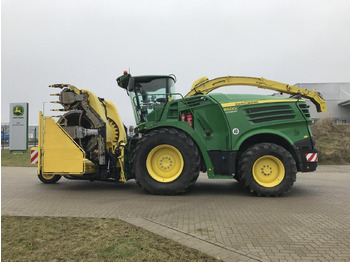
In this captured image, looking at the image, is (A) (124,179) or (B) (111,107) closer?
(A) (124,179)

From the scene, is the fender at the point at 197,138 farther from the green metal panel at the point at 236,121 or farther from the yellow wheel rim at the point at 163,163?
the yellow wheel rim at the point at 163,163

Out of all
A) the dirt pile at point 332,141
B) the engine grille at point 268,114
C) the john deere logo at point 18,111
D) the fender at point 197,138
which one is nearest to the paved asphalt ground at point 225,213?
A: the fender at point 197,138

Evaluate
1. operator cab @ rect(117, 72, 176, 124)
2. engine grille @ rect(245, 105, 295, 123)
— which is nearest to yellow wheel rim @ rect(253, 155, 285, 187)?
engine grille @ rect(245, 105, 295, 123)

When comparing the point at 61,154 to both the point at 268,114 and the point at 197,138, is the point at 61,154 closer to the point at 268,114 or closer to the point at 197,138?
the point at 197,138

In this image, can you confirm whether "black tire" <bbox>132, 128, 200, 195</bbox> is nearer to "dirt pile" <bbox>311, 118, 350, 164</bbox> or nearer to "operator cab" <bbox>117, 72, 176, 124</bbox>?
"operator cab" <bbox>117, 72, 176, 124</bbox>

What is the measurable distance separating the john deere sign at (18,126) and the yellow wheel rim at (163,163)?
1437 cm

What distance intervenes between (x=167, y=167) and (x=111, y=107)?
9.52 feet

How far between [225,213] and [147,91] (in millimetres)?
3903

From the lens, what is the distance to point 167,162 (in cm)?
678

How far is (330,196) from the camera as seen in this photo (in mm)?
6730

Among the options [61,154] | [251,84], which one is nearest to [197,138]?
[251,84]

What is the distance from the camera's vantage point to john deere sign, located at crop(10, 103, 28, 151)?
1819cm

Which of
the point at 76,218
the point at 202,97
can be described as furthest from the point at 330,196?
the point at 76,218

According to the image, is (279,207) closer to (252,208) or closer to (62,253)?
(252,208)
